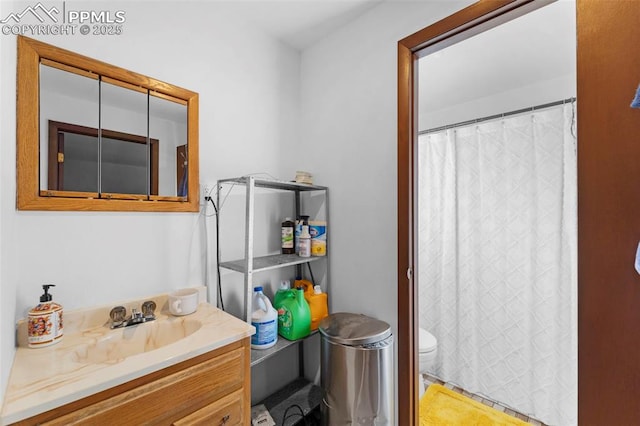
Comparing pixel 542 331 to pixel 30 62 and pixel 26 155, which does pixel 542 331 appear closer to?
pixel 26 155

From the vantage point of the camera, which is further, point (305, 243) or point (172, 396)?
point (305, 243)

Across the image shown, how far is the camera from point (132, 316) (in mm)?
1102

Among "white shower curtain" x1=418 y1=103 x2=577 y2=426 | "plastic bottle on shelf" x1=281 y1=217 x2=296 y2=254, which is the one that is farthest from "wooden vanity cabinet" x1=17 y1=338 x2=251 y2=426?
"white shower curtain" x1=418 y1=103 x2=577 y2=426

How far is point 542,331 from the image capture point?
1.83 metres

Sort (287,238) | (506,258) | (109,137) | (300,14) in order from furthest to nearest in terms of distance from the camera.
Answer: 1. (506,258)
2. (287,238)
3. (300,14)
4. (109,137)

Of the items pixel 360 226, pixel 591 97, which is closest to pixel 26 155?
pixel 360 226

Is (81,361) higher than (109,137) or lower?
lower

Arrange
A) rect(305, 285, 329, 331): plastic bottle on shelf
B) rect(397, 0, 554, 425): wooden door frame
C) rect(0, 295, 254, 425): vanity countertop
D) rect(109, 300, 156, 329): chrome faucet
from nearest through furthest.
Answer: rect(0, 295, 254, 425): vanity countertop → rect(109, 300, 156, 329): chrome faucet → rect(397, 0, 554, 425): wooden door frame → rect(305, 285, 329, 331): plastic bottle on shelf

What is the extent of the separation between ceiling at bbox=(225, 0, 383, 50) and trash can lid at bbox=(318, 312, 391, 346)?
5.36ft

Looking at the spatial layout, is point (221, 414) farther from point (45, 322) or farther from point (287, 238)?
point (287, 238)

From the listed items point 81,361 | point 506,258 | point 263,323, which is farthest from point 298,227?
point 506,258

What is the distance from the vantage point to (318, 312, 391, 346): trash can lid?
4.16 feet

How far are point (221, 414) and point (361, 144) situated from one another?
52.8 inches

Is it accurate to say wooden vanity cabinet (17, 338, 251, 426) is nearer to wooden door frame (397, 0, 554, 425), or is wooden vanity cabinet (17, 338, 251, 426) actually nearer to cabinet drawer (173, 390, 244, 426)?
cabinet drawer (173, 390, 244, 426)
